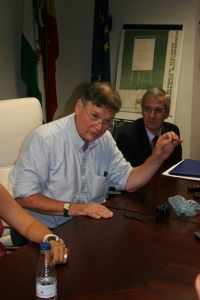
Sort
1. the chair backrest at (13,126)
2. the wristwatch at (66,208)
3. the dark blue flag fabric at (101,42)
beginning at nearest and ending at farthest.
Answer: the wristwatch at (66,208)
the chair backrest at (13,126)
the dark blue flag fabric at (101,42)

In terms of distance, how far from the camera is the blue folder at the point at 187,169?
289cm

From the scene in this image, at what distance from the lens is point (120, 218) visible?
6.65 feet

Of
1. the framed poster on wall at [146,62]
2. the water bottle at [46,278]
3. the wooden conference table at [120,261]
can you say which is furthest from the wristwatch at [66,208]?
the framed poster on wall at [146,62]

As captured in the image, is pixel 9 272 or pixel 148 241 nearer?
pixel 9 272

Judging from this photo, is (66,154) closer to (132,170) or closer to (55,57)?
(132,170)

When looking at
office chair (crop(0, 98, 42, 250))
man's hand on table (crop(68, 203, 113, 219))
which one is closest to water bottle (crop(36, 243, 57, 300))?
man's hand on table (crop(68, 203, 113, 219))

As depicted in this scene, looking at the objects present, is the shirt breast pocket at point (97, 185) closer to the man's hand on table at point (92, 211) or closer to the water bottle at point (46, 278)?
the man's hand on table at point (92, 211)

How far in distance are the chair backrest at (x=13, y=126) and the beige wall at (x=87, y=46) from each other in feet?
6.82

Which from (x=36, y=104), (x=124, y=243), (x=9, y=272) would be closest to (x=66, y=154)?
(x=36, y=104)

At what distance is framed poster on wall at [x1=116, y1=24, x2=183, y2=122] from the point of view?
4.95 meters

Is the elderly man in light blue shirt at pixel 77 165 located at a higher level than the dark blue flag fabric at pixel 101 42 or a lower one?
lower

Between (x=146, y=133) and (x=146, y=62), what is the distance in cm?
195

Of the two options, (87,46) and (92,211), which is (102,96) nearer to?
(92,211)

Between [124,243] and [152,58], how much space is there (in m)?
3.64
